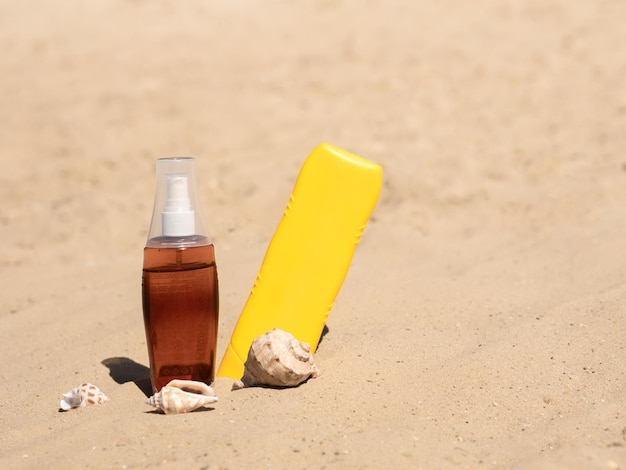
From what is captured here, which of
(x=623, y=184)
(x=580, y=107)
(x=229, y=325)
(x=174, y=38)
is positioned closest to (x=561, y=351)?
(x=229, y=325)

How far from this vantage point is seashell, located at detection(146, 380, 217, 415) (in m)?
2.41

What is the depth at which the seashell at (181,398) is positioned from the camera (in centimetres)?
241

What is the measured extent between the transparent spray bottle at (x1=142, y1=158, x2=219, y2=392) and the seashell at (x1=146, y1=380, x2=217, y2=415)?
0.50 feet

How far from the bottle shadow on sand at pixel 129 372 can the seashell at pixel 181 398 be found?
0.31 meters

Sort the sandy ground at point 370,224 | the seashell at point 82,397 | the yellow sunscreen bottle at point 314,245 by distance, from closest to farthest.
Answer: the sandy ground at point 370,224 < the seashell at point 82,397 < the yellow sunscreen bottle at point 314,245

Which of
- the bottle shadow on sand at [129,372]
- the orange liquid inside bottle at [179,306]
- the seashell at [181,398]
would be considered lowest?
the bottle shadow on sand at [129,372]

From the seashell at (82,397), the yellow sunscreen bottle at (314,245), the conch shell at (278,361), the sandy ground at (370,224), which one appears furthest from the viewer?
the yellow sunscreen bottle at (314,245)

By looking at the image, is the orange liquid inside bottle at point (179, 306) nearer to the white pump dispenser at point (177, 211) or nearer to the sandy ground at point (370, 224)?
the white pump dispenser at point (177, 211)

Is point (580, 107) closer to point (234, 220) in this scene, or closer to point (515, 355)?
point (234, 220)

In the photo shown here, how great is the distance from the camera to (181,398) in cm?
242

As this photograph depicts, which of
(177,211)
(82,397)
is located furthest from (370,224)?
(82,397)

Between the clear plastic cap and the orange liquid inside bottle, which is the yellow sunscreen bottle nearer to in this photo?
the orange liquid inside bottle

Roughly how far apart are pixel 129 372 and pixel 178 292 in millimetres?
604

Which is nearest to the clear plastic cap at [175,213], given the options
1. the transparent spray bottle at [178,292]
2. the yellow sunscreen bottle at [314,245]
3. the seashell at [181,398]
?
the transparent spray bottle at [178,292]
